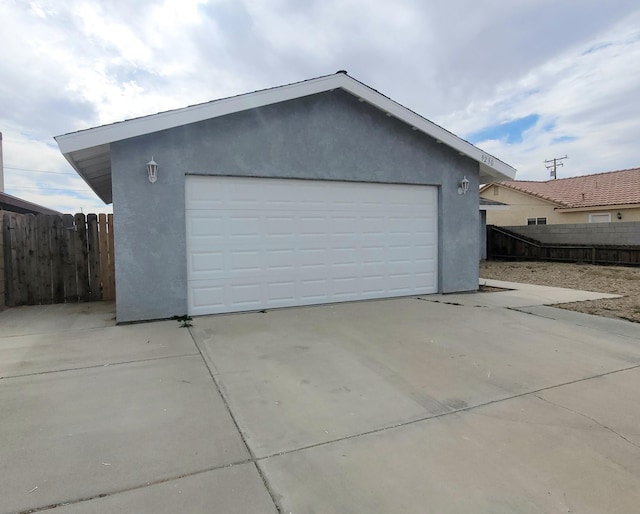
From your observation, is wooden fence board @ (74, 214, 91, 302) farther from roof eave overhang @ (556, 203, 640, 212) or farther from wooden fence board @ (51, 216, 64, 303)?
roof eave overhang @ (556, 203, 640, 212)

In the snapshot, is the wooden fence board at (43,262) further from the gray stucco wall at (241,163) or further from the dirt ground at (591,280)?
the dirt ground at (591,280)

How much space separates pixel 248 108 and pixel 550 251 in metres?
16.1

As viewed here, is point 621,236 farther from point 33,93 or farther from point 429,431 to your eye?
Answer: point 33,93

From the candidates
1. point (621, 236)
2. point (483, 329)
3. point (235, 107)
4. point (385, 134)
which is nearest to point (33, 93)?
point (235, 107)

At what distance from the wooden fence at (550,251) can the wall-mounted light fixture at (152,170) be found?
16679mm

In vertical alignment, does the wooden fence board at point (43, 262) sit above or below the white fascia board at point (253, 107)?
below

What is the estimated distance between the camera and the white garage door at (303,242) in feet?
22.2

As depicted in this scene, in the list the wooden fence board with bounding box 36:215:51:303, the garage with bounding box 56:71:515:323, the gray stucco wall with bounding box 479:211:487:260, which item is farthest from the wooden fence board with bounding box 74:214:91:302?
the gray stucco wall with bounding box 479:211:487:260

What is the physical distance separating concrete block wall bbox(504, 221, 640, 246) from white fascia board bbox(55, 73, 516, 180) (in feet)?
35.8

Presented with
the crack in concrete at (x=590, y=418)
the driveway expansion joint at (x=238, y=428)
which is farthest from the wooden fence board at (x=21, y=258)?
the crack in concrete at (x=590, y=418)

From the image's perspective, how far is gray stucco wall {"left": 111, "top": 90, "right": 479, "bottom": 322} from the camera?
6.23 m

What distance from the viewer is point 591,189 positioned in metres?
23.2

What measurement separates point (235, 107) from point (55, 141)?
2744mm

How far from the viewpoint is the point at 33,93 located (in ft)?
39.3
